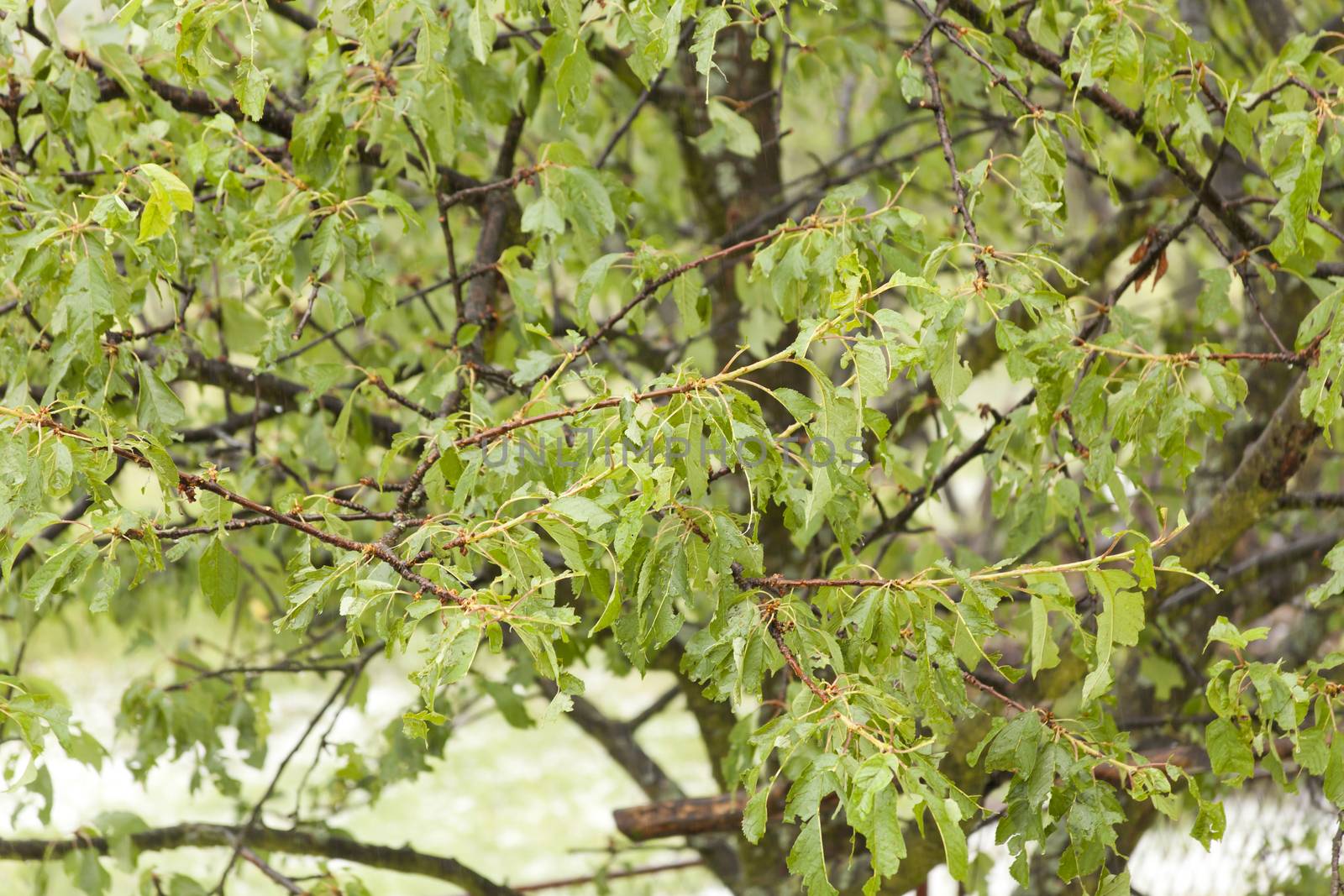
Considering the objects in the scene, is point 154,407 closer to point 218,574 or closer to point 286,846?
point 218,574

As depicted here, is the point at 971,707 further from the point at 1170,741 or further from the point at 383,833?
the point at 383,833

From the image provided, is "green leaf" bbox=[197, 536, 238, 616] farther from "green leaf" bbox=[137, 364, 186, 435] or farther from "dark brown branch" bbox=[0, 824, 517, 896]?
"dark brown branch" bbox=[0, 824, 517, 896]

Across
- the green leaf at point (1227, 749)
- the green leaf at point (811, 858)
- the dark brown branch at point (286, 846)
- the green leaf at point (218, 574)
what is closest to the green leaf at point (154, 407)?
the green leaf at point (218, 574)

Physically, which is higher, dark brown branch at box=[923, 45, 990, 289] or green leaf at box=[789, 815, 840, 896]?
dark brown branch at box=[923, 45, 990, 289]

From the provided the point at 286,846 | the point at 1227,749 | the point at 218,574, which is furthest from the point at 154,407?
the point at 1227,749

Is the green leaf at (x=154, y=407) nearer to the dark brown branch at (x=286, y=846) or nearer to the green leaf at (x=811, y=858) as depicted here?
the green leaf at (x=811, y=858)

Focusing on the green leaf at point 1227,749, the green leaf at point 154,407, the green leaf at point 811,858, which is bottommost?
the green leaf at point 811,858

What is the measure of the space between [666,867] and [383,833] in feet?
15.2

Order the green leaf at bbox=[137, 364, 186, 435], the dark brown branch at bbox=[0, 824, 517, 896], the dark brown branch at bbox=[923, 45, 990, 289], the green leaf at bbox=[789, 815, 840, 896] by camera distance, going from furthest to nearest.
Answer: the dark brown branch at bbox=[0, 824, 517, 896], the green leaf at bbox=[137, 364, 186, 435], the dark brown branch at bbox=[923, 45, 990, 289], the green leaf at bbox=[789, 815, 840, 896]

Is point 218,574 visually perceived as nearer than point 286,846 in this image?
Yes

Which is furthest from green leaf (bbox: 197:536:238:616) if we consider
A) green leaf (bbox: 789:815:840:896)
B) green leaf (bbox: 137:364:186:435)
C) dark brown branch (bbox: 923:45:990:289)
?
dark brown branch (bbox: 923:45:990:289)

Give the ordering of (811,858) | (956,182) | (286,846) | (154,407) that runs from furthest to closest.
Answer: (286,846), (154,407), (956,182), (811,858)

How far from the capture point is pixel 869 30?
380 cm

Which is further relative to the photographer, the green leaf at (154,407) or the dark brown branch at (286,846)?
the dark brown branch at (286,846)
